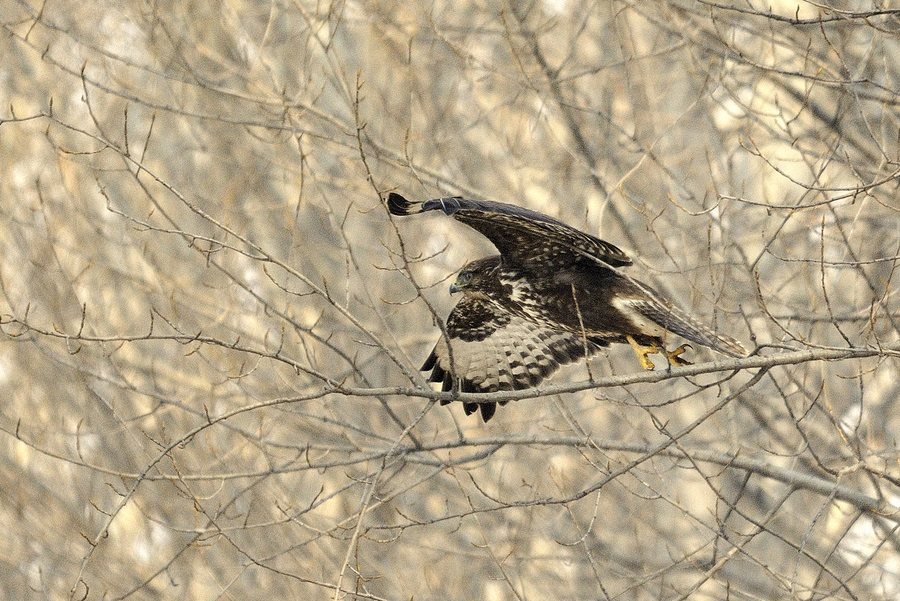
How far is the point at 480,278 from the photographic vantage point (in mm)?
5949

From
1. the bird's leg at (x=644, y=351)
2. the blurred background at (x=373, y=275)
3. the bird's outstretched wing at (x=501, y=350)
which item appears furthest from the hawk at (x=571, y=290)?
the blurred background at (x=373, y=275)

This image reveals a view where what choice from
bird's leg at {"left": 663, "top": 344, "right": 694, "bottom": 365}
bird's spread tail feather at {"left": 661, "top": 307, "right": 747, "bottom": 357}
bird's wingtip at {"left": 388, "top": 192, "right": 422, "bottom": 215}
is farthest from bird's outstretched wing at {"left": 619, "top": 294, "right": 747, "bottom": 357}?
bird's wingtip at {"left": 388, "top": 192, "right": 422, "bottom": 215}

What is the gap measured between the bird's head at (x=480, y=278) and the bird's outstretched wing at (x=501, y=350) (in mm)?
787

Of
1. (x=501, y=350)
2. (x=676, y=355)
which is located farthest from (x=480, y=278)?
(x=501, y=350)

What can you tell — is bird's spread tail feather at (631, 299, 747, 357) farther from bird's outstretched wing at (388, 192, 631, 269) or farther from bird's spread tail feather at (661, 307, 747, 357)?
bird's outstretched wing at (388, 192, 631, 269)

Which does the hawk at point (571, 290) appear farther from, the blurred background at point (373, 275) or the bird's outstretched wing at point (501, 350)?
the blurred background at point (373, 275)

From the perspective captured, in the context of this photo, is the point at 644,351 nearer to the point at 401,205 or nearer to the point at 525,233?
the point at 525,233

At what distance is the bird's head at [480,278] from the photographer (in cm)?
590

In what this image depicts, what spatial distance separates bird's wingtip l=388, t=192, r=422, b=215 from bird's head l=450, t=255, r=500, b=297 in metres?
1.06

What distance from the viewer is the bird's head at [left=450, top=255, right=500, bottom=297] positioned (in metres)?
5.90

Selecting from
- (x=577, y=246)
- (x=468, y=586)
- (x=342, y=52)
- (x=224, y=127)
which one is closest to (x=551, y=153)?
(x=342, y=52)

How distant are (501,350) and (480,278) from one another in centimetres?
111

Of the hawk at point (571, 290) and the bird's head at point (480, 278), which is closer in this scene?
the hawk at point (571, 290)

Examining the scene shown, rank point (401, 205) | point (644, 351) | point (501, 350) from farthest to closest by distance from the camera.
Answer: point (501, 350) < point (644, 351) < point (401, 205)
